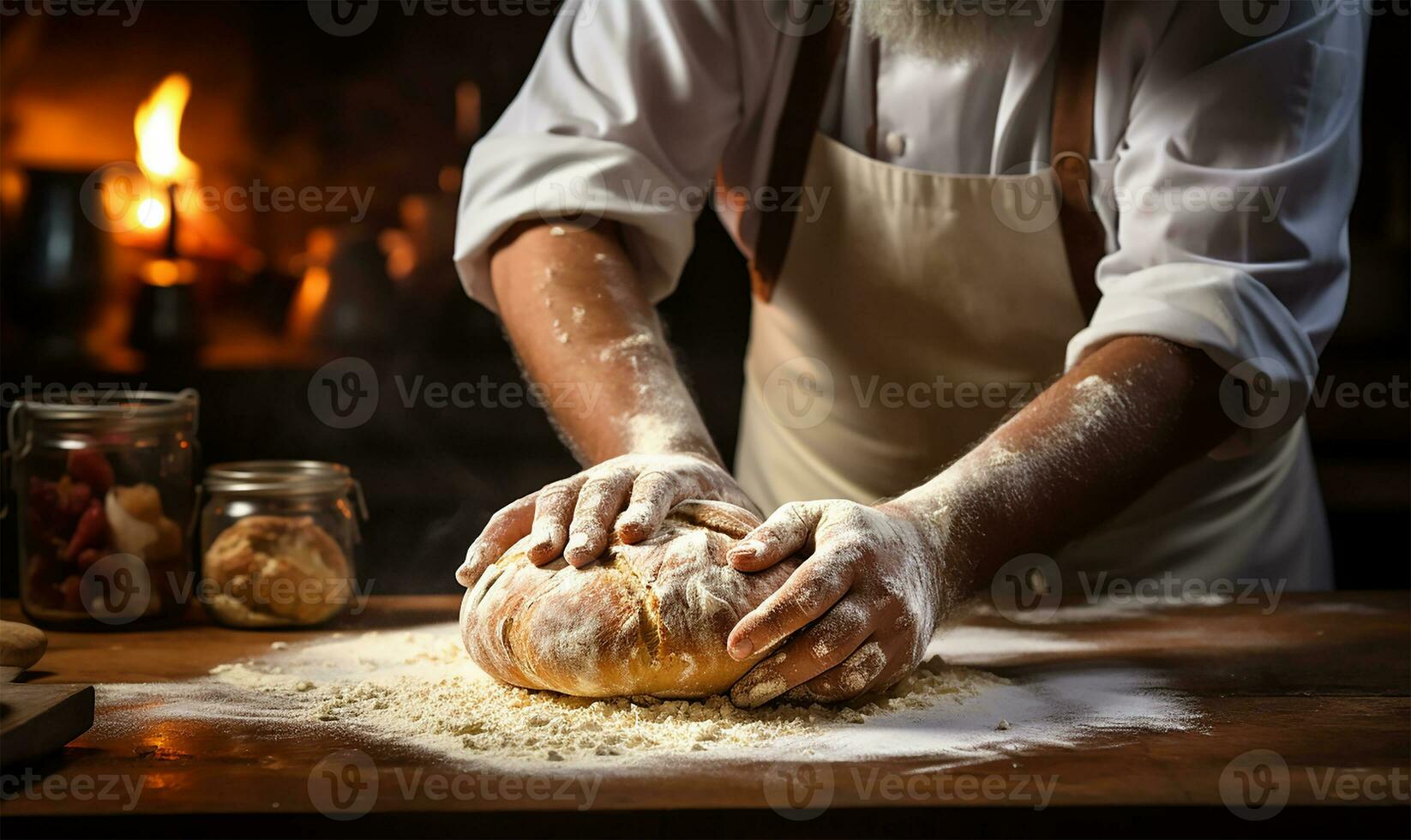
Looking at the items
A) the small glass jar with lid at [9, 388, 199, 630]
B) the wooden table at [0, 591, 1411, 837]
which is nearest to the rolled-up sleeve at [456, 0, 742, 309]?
the small glass jar with lid at [9, 388, 199, 630]

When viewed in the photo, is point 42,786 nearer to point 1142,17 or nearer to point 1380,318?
point 1142,17

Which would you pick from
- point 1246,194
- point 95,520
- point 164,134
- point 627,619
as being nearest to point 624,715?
point 627,619

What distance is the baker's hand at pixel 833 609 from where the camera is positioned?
100 cm

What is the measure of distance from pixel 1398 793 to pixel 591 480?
721mm

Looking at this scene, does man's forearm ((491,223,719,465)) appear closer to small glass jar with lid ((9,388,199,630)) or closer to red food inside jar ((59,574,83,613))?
small glass jar with lid ((9,388,199,630))

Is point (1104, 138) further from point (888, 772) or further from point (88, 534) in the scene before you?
point (88, 534)

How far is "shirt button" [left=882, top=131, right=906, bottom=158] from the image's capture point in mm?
1712

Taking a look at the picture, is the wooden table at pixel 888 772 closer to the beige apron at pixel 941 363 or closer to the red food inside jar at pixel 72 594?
the red food inside jar at pixel 72 594

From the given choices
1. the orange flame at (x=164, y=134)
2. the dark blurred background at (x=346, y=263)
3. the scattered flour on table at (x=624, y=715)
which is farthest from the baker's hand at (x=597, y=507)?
the orange flame at (x=164, y=134)

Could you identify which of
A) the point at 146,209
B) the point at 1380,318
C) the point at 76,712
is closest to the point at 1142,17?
the point at 76,712

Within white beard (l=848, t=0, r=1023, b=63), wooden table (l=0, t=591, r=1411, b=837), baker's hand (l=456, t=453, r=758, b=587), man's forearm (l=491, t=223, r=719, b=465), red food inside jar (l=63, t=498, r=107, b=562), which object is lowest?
red food inside jar (l=63, t=498, r=107, b=562)

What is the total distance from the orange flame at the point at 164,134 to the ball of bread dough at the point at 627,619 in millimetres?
2155

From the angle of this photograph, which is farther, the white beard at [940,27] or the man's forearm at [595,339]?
the white beard at [940,27]

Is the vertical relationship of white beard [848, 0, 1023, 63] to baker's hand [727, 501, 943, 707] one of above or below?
above
